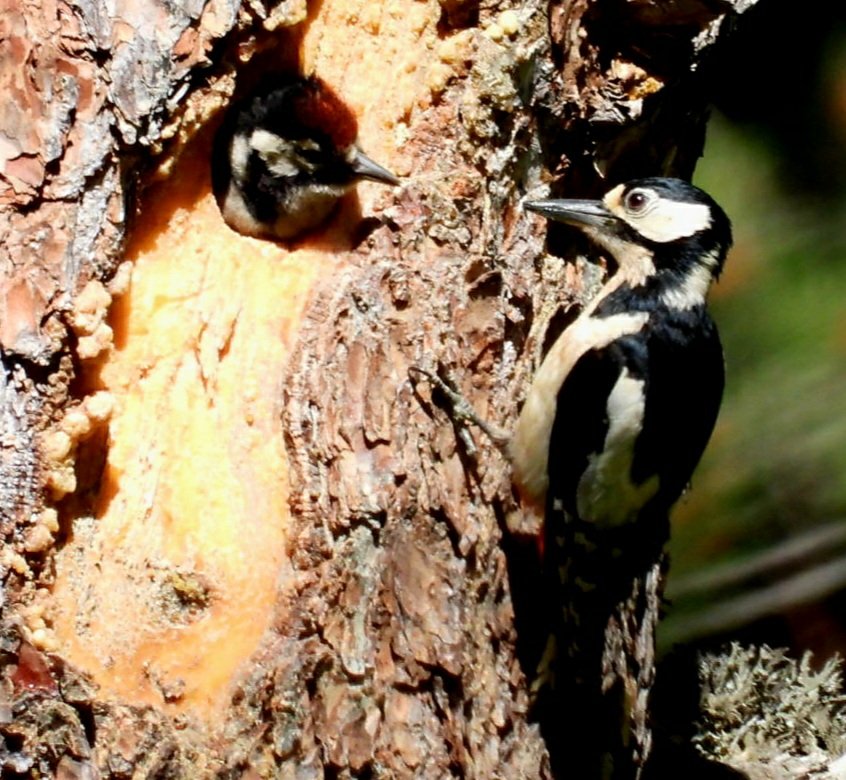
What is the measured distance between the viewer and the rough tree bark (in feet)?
8.70

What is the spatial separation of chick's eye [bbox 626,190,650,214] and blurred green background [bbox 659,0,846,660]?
751 millimetres

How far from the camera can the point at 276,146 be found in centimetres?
346

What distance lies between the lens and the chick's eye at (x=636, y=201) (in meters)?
3.53

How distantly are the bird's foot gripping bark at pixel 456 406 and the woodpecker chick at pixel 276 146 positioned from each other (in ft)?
1.80

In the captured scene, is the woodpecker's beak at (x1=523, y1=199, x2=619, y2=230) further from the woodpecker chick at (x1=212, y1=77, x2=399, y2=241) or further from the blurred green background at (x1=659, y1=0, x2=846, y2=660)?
the blurred green background at (x1=659, y1=0, x2=846, y2=660)

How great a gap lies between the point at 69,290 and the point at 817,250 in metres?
2.29

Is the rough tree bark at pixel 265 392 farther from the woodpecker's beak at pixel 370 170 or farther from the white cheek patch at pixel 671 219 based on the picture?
the white cheek patch at pixel 671 219

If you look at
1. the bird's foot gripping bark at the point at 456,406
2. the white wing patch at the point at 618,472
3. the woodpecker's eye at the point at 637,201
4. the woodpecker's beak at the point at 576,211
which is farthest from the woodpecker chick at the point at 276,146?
the white wing patch at the point at 618,472

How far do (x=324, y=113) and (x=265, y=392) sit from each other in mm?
693

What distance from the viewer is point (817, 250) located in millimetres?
4184

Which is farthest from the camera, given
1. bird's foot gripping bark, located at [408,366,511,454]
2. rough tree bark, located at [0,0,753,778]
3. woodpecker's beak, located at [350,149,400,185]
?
woodpecker's beak, located at [350,149,400,185]

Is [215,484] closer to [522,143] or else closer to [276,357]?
[276,357]

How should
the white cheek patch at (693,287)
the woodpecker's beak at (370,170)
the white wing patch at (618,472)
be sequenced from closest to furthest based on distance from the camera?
1. the woodpecker's beak at (370,170)
2. the white wing patch at (618,472)
3. the white cheek patch at (693,287)

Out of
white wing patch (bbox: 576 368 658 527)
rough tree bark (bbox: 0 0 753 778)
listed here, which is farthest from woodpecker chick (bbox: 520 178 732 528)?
rough tree bark (bbox: 0 0 753 778)
